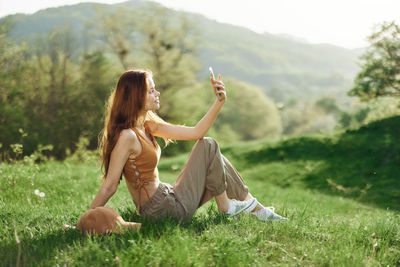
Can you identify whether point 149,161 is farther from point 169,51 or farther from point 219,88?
point 169,51

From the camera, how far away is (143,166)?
3553 mm

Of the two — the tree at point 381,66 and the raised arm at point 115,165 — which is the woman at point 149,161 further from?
the tree at point 381,66

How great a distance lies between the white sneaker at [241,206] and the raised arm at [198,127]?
803 mm

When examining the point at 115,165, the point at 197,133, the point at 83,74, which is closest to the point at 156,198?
the point at 115,165

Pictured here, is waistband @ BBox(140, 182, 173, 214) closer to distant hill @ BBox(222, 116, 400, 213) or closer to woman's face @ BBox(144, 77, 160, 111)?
woman's face @ BBox(144, 77, 160, 111)

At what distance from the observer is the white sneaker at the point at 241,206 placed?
3852 mm

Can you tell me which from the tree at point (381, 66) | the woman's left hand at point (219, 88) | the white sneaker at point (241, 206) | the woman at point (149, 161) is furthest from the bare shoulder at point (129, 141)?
the tree at point (381, 66)

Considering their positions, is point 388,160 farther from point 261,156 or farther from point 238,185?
point 238,185

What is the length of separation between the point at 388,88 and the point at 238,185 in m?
10.6

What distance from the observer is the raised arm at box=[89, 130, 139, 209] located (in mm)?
3334

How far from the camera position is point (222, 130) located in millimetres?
41594

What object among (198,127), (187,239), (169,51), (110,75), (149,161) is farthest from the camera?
(169,51)

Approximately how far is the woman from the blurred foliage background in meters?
0.90

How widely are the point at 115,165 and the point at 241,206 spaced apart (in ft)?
4.58
